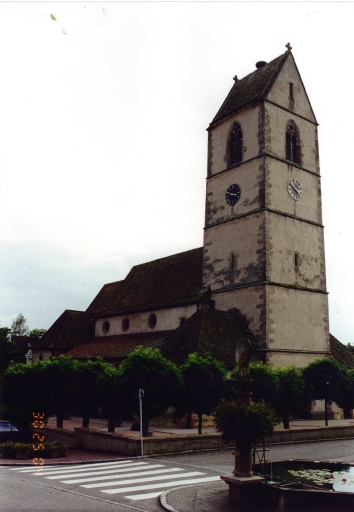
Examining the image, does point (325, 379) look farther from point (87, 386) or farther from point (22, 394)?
point (22, 394)

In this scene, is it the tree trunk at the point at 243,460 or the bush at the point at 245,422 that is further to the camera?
the bush at the point at 245,422

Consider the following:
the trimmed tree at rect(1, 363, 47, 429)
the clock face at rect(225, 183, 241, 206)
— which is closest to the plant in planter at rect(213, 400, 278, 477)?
the trimmed tree at rect(1, 363, 47, 429)

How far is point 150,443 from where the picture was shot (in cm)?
1906

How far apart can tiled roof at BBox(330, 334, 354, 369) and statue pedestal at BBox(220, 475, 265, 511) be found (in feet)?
88.8

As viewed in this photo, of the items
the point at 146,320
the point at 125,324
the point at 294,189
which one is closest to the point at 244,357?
the point at 294,189

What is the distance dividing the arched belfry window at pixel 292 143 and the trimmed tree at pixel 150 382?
19353 millimetres

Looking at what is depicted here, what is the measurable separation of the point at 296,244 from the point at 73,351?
2082 cm

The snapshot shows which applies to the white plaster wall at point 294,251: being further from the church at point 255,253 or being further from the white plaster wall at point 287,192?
the white plaster wall at point 287,192

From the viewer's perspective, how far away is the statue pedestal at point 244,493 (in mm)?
10766

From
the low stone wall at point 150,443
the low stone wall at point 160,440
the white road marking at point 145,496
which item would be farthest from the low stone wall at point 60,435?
the white road marking at point 145,496

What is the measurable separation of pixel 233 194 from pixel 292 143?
19.0ft

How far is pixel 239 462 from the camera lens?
1143 cm

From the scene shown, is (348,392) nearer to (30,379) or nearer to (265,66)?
(30,379)

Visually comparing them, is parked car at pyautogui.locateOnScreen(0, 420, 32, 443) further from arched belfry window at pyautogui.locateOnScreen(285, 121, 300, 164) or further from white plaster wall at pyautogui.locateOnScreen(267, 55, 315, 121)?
white plaster wall at pyautogui.locateOnScreen(267, 55, 315, 121)
